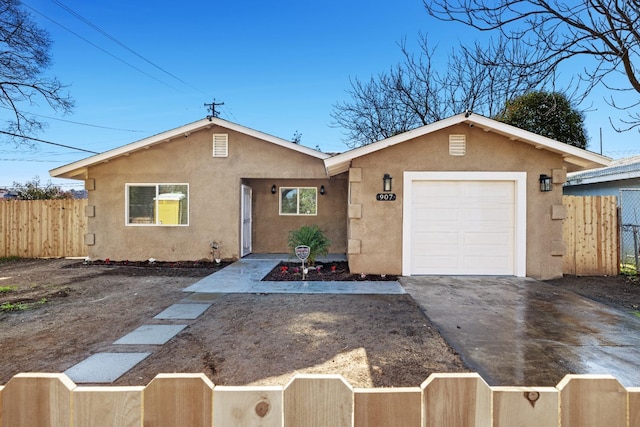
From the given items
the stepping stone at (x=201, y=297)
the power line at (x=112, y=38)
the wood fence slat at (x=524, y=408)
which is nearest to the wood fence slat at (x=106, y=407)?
the wood fence slat at (x=524, y=408)

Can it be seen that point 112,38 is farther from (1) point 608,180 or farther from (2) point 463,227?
(1) point 608,180

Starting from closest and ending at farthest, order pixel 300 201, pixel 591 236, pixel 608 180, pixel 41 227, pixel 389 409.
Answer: pixel 389 409, pixel 591 236, pixel 41 227, pixel 300 201, pixel 608 180

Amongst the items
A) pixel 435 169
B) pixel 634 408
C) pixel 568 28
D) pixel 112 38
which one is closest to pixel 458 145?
pixel 435 169

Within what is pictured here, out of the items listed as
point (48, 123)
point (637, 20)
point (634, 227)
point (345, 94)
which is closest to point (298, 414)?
point (637, 20)

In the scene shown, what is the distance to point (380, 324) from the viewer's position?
175 inches

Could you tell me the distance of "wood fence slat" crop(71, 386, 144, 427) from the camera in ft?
3.28

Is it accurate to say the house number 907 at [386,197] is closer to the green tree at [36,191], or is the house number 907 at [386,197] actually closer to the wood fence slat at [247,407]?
the wood fence slat at [247,407]

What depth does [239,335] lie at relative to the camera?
406 cm

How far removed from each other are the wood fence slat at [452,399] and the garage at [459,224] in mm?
6646

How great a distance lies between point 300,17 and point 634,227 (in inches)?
481

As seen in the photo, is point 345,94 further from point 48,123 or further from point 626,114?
point 626,114

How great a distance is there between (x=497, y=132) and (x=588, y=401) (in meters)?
7.50

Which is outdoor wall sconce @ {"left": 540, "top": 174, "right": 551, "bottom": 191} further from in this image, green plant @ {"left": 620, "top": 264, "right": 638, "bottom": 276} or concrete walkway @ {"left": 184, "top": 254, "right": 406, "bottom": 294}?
concrete walkway @ {"left": 184, "top": 254, "right": 406, "bottom": 294}

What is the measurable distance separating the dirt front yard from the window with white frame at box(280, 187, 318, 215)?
5217 mm
